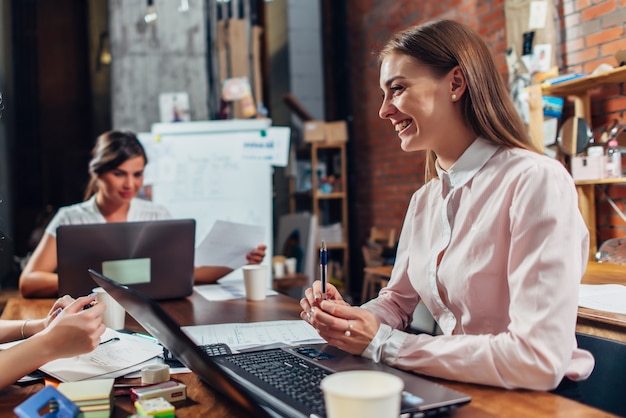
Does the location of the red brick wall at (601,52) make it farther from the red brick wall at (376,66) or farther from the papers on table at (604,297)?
the papers on table at (604,297)

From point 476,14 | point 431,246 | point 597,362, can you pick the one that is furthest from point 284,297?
point 476,14

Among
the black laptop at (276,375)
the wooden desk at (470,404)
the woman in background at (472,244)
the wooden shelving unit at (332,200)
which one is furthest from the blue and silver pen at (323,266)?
the wooden shelving unit at (332,200)

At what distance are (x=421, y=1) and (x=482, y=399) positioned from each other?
440cm

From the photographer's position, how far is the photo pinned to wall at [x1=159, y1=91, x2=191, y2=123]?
3.77 metres

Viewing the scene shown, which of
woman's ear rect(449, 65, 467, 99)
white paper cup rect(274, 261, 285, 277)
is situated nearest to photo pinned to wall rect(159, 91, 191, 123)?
white paper cup rect(274, 261, 285, 277)

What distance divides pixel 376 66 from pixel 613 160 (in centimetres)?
208

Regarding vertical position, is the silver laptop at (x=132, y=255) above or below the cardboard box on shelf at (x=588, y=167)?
below

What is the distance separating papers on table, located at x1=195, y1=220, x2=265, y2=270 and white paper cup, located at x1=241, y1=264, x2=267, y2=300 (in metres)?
0.25

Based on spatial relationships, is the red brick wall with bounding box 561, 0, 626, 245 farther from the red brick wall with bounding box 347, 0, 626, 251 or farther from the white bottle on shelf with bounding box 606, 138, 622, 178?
the white bottle on shelf with bounding box 606, 138, 622, 178

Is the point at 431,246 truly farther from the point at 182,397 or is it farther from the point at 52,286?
the point at 52,286

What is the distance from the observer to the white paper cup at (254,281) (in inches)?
70.3

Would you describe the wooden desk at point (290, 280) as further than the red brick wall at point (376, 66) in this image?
Yes

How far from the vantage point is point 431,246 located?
131cm

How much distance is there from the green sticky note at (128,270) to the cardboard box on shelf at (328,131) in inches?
141
